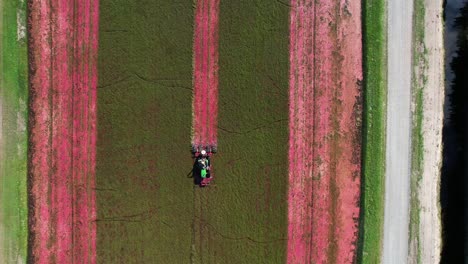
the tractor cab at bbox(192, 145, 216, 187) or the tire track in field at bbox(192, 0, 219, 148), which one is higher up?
the tire track in field at bbox(192, 0, 219, 148)

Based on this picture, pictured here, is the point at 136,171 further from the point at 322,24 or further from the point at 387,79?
the point at 387,79

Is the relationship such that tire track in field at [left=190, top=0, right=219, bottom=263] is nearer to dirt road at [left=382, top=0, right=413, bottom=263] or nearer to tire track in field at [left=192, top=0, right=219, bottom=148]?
tire track in field at [left=192, top=0, right=219, bottom=148]

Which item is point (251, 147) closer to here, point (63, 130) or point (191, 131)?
point (191, 131)

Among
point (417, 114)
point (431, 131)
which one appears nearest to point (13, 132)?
point (417, 114)

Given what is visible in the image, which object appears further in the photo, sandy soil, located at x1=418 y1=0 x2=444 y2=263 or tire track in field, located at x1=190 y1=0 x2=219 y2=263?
sandy soil, located at x1=418 y1=0 x2=444 y2=263

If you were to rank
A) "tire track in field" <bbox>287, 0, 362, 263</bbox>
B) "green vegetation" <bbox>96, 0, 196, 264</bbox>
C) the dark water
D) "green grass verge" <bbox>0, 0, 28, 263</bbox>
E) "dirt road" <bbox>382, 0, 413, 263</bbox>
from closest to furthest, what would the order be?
"green grass verge" <bbox>0, 0, 28, 263</bbox>, "green vegetation" <bbox>96, 0, 196, 264</bbox>, "tire track in field" <bbox>287, 0, 362, 263</bbox>, "dirt road" <bbox>382, 0, 413, 263</bbox>, the dark water

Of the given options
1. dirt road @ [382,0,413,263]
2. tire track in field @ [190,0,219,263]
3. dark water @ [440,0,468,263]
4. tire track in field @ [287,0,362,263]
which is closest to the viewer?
tire track in field @ [190,0,219,263]

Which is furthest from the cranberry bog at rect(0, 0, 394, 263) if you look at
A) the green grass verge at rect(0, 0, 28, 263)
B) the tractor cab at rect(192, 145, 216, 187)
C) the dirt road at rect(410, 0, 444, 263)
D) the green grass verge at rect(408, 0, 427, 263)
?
the dirt road at rect(410, 0, 444, 263)
